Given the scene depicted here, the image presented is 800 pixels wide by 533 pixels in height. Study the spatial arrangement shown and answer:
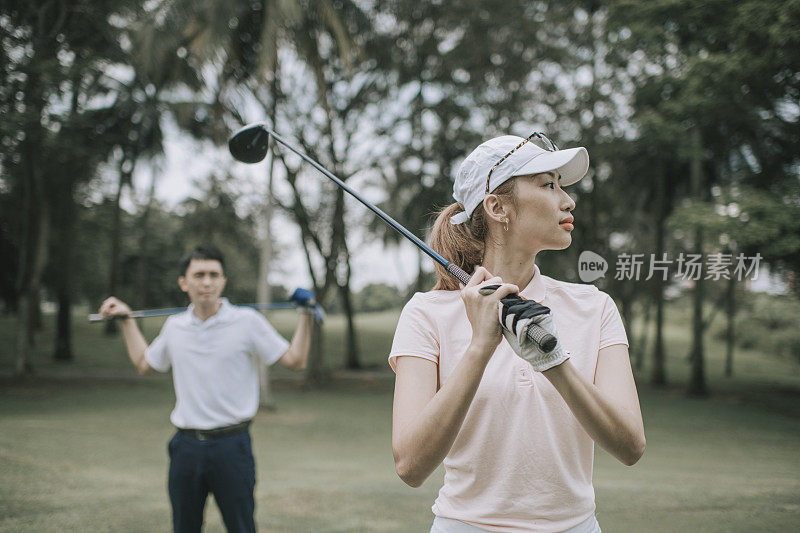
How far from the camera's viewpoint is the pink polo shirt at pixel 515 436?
164cm

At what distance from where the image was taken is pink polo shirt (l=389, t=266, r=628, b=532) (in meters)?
1.64

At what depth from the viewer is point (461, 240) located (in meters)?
1.98

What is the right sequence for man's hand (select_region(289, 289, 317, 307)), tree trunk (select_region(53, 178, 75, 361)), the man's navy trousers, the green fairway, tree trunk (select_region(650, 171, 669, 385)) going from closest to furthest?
the man's navy trousers
man's hand (select_region(289, 289, 317, 307))
the green fairway
tree trunk (select_region(650, 171, 669, 385))
tree trunk (select_region(53, 178, 75, 361))

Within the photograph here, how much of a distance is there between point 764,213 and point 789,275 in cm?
313

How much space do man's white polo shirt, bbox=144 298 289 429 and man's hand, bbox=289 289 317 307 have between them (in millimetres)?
282

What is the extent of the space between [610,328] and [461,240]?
1.63 ft

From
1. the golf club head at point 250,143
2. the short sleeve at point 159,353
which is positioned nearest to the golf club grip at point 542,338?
the golf club head at point 250,143

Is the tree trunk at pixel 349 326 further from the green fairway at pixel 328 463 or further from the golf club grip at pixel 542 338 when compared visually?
the golf club grip at pixel 542 338

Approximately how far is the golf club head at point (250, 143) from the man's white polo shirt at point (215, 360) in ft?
6.21

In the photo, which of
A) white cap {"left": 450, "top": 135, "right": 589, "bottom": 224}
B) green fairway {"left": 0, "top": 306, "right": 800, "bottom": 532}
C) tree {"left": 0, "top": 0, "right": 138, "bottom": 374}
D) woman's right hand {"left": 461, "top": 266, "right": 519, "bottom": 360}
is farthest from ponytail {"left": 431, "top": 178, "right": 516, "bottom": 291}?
tree {"left": 0, "top": 0, "right": 138, "bottom": 374}

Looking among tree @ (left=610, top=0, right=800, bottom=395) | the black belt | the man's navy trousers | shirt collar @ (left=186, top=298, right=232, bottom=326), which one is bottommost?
the man's navy trousers

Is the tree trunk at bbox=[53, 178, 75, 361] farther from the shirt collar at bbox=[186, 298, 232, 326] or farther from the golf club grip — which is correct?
the golf club grip

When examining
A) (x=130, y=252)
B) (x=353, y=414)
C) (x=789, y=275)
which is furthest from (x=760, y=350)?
(x=130, y=252)

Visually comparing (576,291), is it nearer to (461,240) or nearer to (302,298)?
(461,240)
